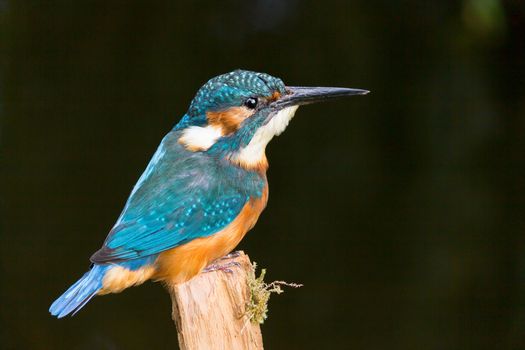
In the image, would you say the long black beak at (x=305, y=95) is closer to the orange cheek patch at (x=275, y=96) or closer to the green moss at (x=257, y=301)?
the orange cheek patch at (x=275, y=96)

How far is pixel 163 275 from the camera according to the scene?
3451mm

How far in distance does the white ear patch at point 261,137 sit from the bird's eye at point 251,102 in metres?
0.09

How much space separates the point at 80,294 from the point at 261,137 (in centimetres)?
92

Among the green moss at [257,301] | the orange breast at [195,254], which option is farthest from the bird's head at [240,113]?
the green moss at [257,301]

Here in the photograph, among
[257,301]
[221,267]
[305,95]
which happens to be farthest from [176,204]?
[305,95]

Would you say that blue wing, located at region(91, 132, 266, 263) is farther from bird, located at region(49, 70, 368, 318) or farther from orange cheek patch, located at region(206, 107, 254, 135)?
orange cheek patch, located at region(206, 107, 254, 135)

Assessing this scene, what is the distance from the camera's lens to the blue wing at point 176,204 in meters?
3.35

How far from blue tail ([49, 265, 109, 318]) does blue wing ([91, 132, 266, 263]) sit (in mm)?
84

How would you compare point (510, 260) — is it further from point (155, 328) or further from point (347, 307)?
point (155, 328)

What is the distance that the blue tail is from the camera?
3195 millimetres

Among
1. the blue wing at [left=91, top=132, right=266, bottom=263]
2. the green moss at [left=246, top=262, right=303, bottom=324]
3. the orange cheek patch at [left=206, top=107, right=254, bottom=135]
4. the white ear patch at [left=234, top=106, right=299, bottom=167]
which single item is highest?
the orange cheek patch at [left=206, top=107, right=254, bottom=135]

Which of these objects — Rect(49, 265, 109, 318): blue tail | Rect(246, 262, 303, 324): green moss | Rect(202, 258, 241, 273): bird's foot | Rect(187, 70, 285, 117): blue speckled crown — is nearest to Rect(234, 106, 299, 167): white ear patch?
Rect(187, 70, 285, 117): blue speckled crown

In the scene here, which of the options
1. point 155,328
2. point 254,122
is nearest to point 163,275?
point 254,122

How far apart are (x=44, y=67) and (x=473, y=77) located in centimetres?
231
